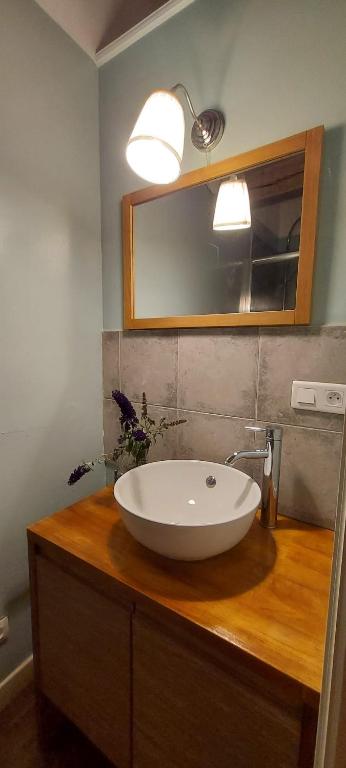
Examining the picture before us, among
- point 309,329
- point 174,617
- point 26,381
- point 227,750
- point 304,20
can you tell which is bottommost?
point 227,750

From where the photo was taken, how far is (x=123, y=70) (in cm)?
114

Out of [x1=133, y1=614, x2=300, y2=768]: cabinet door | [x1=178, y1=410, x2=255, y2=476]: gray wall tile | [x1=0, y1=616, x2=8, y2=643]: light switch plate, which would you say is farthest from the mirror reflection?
[x1=0, y1=616, x2=8, y2=643]: light switch plate

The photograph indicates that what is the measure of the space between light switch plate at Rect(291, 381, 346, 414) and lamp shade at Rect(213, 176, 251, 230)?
507mm

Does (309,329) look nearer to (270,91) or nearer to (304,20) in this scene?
(270,91)

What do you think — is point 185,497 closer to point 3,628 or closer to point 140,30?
point 3,628

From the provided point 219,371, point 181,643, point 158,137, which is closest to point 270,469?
point 219,371

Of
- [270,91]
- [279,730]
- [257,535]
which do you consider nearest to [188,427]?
[257,535]

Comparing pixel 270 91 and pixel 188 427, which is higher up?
pixel 270 91

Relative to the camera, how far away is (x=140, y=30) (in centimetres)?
107

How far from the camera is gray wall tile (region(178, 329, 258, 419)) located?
0.97 metres

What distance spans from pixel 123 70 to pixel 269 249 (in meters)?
0.90

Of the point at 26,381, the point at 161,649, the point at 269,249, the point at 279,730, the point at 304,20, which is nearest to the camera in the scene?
the point at 279,730

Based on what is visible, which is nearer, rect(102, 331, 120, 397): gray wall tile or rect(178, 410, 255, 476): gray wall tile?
rect(178, 410, 255, 476): gray wall tile

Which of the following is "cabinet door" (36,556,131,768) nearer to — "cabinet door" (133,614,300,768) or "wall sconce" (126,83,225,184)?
"cabinet door" (133,614,300,768)
